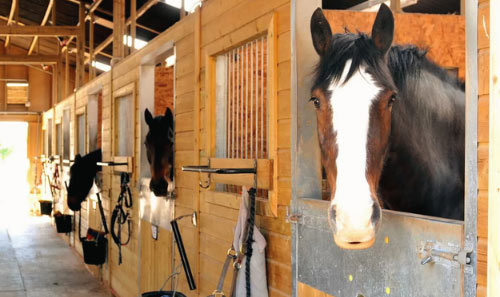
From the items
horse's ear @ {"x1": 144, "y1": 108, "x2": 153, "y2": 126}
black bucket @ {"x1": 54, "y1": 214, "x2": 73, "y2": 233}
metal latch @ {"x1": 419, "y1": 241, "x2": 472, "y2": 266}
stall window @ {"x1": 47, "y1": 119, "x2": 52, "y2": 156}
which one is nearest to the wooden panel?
metal latch @ {"x1": 419, "y1": 241, "x2": 472, "y2": 266}

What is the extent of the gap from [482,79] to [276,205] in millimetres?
1264

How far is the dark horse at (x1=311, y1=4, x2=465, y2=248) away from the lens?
181cm

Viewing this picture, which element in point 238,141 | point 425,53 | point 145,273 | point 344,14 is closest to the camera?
point 425,53

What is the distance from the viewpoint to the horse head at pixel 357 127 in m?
1.79

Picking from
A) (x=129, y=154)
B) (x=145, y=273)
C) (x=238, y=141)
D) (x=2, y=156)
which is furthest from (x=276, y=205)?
(x=2, y=156)

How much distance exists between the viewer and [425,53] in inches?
84.0

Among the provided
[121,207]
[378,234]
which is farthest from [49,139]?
[378,234]

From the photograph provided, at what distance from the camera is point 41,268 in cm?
795

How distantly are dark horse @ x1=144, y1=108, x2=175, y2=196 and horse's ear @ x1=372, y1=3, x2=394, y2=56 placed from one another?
8.33 ft

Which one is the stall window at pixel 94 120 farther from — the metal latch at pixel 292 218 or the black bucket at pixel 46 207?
the metal latch at pixel 292 218

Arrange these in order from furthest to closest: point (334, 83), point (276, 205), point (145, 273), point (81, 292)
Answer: point (81, 292)
point (145, 273)
point (276, 205)
point (334, 83)

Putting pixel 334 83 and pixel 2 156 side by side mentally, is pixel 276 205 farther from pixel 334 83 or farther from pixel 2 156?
pixel 2 156

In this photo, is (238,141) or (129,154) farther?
(129,154)
